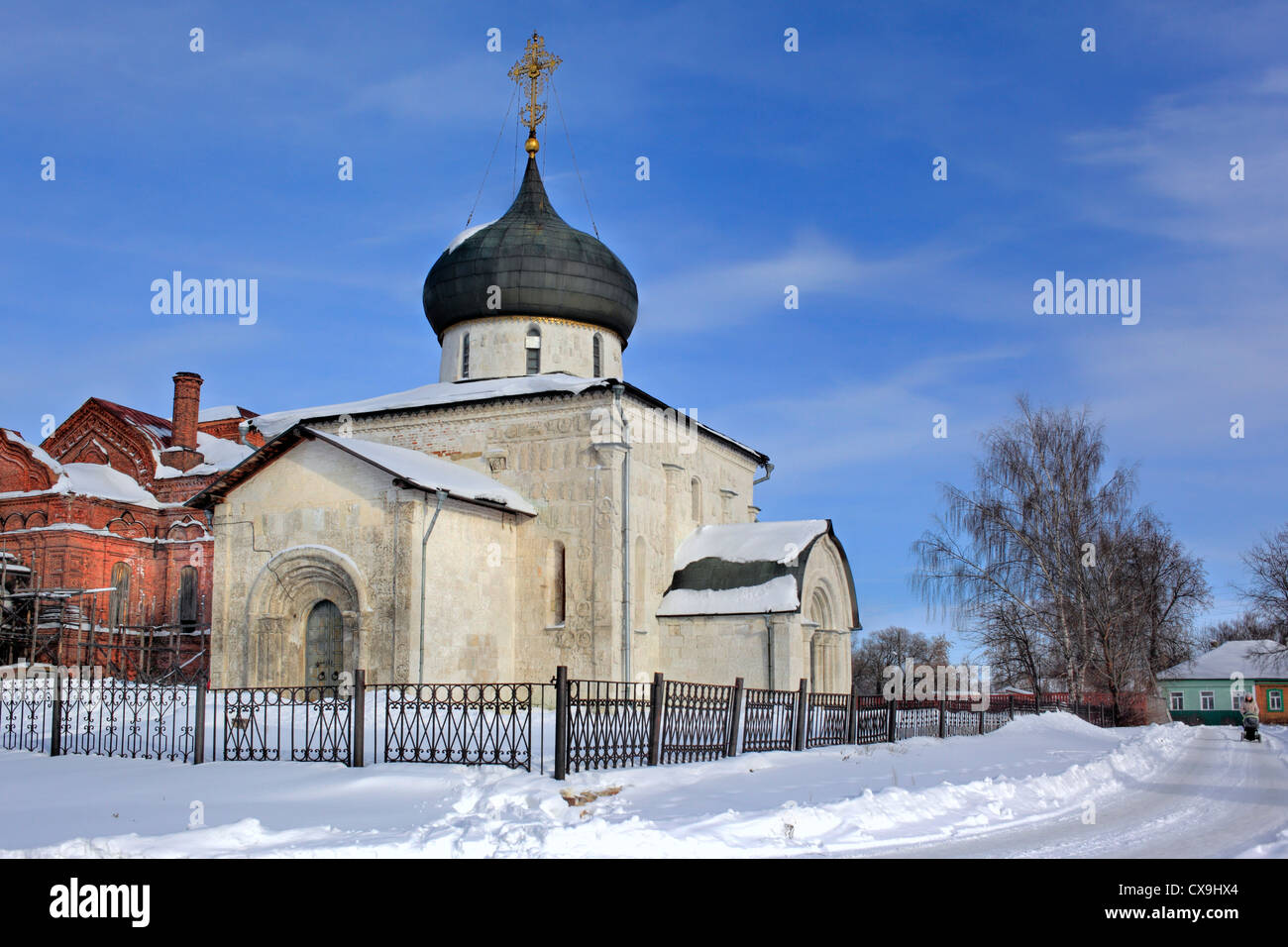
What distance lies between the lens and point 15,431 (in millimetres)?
29953

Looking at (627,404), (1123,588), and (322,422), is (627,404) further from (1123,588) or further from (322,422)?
(1123,588)

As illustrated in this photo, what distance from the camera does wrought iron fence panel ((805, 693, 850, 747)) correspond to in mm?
14460

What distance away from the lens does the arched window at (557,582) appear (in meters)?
20.0

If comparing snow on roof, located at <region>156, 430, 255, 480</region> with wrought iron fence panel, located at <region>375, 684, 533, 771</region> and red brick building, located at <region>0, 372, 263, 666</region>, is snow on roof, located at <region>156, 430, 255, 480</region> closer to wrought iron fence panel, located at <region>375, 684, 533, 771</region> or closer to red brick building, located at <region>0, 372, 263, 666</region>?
red brick building, located at <region>0, 372, 263, 666</region>

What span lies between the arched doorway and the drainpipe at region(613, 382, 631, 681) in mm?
4825

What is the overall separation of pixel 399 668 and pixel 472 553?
2.65 meters

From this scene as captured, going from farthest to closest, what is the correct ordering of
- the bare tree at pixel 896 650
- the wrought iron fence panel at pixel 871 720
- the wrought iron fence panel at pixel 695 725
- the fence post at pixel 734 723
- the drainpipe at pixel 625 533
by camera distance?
1. the bare tree at pixel 896 650
2. the drainpipe at pixel 625 533
3. the wrought iron fence panel at pixel 871 720
4. the fence post at pixel 734 723
5. the wrought iron fence panel at pixel 695 725

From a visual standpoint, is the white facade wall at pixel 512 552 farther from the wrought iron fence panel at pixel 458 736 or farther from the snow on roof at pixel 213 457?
the snow on roof at pixel 213 457

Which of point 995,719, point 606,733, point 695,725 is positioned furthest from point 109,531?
point 606,733

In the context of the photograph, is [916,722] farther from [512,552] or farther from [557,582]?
[512,552]

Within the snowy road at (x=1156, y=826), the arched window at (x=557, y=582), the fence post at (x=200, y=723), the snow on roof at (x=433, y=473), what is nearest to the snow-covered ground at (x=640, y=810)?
the snowy road at (x=1156, y=826)

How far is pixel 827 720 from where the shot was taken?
15133 millimetres

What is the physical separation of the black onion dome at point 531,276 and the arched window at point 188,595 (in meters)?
11.9
